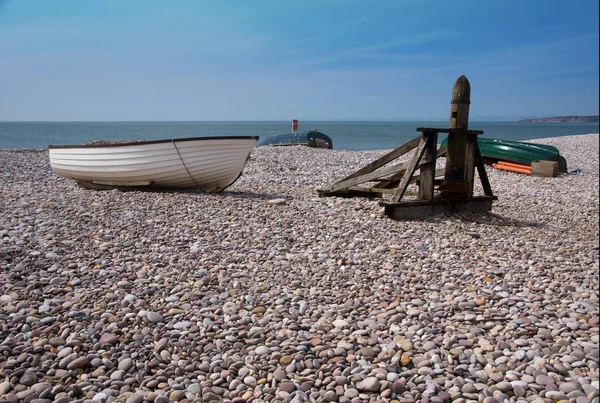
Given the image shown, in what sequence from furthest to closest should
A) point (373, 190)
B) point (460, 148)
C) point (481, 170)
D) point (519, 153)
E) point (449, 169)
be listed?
point (519, 153)
point (373, 190)
point (481, 170)
point (449, 169)
point (460, 148)

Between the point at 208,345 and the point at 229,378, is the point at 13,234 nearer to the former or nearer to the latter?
the point at 208,345

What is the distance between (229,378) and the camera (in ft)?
11.2

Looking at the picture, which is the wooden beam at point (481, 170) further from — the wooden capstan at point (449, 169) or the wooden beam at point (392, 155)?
the wooden beam at point (392, 155)

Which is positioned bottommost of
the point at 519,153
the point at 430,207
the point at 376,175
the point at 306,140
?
the point at 430,207

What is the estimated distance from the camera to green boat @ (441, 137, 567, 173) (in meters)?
16.3

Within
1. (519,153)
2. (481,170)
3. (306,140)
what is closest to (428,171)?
(481,170)

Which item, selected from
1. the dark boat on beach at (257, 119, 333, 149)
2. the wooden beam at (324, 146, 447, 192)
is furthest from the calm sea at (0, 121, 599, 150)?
the wooden beam at (324, 146, 447, 192)

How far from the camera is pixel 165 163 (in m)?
9.58

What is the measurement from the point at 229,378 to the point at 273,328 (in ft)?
2.62

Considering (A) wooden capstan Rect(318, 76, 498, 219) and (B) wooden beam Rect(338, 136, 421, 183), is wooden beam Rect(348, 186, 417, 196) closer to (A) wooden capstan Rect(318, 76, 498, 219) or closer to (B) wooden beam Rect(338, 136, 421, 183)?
(B) wooden beam Rect(338, 136, 421, 183)

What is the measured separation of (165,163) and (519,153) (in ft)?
40.7

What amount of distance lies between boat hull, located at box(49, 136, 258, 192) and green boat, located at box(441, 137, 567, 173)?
8.66 m

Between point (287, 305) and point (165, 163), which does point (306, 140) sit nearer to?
point (165, 163)

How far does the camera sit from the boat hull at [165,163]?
9.57 meters
